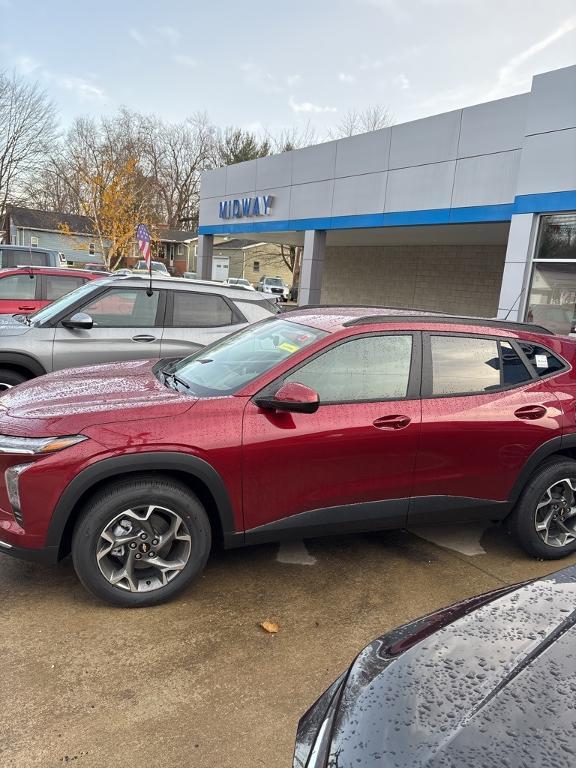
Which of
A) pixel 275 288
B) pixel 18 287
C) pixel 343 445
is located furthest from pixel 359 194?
pixel 275 288

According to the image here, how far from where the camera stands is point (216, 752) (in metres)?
2.07

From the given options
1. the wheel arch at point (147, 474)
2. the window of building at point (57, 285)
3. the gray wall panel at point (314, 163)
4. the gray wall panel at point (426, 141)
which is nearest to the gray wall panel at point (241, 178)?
the gray wall panel at point (314, 163)

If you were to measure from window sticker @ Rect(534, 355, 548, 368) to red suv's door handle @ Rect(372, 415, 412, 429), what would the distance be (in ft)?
3.90

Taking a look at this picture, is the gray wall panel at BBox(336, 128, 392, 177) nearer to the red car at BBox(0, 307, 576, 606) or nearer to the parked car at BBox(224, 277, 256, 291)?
the parked car at BBox(224, 277, 256, 291)

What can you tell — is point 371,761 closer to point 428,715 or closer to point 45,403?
point 428,715

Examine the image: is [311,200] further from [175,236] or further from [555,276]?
[175,236]

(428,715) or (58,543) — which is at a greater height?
(428,715)

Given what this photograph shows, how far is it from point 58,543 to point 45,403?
2.54 feet

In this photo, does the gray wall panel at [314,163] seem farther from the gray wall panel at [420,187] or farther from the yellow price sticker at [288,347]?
the yellow price sticker at [288,347]

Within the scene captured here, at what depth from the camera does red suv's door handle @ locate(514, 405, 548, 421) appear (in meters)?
3.50

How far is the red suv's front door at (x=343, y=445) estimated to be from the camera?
295 cm

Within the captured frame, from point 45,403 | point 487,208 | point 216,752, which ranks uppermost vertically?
point 487,208

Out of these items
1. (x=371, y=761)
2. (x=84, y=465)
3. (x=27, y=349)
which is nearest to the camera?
(x=371, y=761)

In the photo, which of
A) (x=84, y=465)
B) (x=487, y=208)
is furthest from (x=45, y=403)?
(x=487, y=208)
